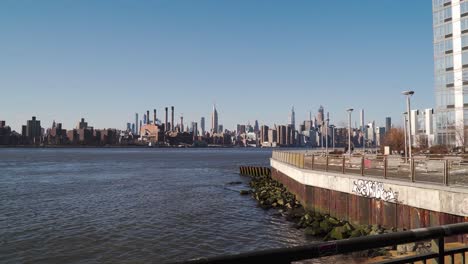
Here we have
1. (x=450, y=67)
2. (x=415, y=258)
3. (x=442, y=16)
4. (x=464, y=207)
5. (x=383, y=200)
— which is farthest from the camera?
(x=442, y=16)

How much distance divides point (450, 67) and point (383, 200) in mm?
72219

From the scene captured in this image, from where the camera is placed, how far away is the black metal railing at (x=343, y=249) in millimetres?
3242

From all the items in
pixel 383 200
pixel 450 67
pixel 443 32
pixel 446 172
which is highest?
pixel 443 32

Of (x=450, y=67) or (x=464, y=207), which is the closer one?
(x=464, y=207)

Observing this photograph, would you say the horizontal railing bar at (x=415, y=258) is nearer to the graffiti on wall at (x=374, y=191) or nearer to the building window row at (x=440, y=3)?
the graffiti on wall at (x=374, y=191)

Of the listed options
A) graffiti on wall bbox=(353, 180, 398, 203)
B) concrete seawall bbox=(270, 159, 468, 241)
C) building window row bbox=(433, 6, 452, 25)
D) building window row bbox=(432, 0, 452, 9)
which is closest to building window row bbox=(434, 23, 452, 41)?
building window row bbox=(433, 6, 452, 25)

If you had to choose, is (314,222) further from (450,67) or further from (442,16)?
(442,16)

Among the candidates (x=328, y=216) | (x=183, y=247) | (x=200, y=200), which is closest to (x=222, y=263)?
(x=183, y=247)

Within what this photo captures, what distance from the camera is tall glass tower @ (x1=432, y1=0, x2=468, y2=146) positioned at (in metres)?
A: 77.8

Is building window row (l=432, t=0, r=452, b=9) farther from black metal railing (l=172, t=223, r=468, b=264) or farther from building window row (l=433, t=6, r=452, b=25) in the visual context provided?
black metal railing (l=172, t=223, r=468, b=264)

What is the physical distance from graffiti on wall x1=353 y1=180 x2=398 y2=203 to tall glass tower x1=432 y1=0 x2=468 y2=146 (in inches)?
2420

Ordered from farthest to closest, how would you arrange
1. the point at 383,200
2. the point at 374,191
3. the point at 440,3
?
1. the point at 440,3
2. the point at 374,191
3. the point at 383,200

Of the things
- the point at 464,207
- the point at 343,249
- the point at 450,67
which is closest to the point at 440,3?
the point at 450,67

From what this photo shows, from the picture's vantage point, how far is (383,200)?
19.5 metres
